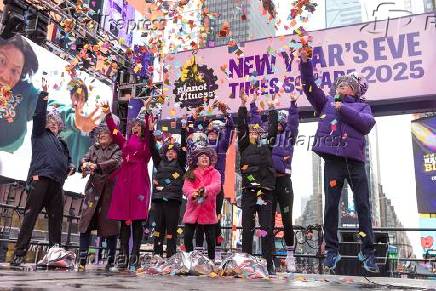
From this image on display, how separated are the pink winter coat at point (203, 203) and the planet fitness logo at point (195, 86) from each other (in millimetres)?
3882

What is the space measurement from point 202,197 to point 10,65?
24.8 ft

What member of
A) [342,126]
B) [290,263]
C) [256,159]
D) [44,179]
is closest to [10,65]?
[44,179]

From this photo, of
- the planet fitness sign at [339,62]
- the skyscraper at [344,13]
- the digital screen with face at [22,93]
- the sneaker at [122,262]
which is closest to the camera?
the sneaker at [122,262]

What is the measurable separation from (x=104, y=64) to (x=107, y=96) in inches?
40.8

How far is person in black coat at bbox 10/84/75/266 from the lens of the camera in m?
4.12

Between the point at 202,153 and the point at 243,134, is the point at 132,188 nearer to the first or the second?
the point at 202,153

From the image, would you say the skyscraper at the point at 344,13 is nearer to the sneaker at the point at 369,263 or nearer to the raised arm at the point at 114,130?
the raised arm at the point at 114,130

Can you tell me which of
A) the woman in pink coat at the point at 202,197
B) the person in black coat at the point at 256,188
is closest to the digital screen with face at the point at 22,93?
the woman in pink coat at the point at 202,197

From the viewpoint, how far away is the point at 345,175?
3725 mm

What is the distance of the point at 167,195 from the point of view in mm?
4555

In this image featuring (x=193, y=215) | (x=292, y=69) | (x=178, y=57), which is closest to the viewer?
(x=193, y=215)

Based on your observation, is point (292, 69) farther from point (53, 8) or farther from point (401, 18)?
point (53, 8)

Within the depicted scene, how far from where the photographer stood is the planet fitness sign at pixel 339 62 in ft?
23.0

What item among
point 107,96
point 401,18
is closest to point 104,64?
point 107,96
